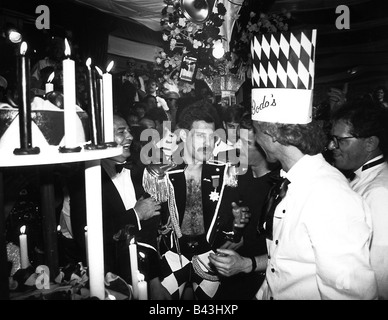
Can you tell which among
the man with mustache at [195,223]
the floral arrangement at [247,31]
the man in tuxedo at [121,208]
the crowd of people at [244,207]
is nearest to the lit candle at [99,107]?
the crowd of people at [244,207]

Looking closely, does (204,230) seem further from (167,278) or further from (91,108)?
(91,108)

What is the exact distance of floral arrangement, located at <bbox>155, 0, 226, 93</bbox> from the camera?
3021 mm

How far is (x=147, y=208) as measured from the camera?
204cm

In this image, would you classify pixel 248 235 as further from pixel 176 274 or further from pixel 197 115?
pixel 197 115

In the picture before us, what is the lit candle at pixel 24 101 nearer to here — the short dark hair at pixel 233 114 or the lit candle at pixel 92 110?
the lit candle at pixel 92 110

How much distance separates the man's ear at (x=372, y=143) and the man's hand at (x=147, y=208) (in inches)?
52.7

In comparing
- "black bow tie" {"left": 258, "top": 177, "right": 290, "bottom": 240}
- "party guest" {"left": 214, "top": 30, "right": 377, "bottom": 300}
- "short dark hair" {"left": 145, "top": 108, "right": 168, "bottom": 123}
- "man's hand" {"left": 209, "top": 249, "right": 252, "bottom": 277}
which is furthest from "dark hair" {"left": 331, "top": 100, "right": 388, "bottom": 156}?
"short dark hair" {"left": 145, "top": 108, "right": 168, "bottom": 123}

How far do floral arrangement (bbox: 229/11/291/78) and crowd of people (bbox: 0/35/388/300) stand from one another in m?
0.88

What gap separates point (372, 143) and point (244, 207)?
2.69 ft

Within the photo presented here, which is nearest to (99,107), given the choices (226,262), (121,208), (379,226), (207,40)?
(226,262)

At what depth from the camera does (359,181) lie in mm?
1805

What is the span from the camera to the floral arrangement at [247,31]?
126 inches

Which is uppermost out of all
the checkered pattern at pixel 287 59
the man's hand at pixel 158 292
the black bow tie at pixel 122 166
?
the checkered pattern at pixel 287 59
